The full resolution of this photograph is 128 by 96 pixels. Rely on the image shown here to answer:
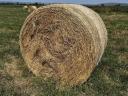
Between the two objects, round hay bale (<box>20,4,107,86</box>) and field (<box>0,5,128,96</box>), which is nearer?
field (<box>0,5,128,96</box>)

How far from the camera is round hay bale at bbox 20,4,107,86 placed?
10.1 metres

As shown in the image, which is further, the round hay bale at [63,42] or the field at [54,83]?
the round hay bale at [63,42]

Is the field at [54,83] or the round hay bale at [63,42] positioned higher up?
the round hay bale at [63,42]

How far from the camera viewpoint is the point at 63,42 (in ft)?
35.6

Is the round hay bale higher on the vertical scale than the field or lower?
higher

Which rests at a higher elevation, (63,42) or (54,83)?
(63,42)

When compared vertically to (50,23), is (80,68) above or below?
below

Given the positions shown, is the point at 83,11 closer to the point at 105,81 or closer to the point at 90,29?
the point at 90,29

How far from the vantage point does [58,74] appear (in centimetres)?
1070

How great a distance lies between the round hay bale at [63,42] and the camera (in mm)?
10102

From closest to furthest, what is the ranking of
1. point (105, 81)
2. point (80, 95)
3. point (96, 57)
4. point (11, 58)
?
point (80, 95) < point (96, 57) < point (105, 81) < point (11, 58)

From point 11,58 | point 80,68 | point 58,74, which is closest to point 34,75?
point 58,74

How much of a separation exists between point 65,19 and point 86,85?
1738mm

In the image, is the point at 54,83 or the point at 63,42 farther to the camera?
the point at 63,42
